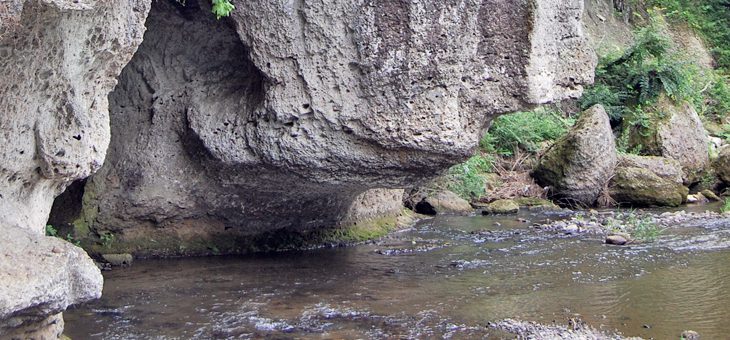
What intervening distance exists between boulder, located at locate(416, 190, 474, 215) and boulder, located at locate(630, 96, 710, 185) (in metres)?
4.17

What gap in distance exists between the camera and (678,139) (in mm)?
14773

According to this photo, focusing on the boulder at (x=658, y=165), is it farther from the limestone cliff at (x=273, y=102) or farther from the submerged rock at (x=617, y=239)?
the limestone cliff at (x=273, y=102)

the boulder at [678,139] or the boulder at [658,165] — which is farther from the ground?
the boulder at [678,139]

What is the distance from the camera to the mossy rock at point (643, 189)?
12.3 m

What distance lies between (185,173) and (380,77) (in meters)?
2.07

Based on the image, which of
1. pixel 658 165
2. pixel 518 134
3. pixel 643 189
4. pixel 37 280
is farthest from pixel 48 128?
pixel 518 134

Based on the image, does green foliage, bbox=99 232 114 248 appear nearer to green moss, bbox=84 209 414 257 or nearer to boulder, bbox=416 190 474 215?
green moss, bbox=84 209 414 257

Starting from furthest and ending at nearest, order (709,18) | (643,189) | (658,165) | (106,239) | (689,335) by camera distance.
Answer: (709,18)
(658,165)
(643,189)
(106,239)
(689,335)

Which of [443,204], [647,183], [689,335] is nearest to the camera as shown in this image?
[689,335]

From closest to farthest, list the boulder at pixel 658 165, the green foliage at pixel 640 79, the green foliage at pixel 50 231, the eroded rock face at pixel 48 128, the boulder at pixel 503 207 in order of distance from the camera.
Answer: the eroded rock face at pixel 48 128
the green foliage at pixel 50 231
the boulder at pixel 503 207
the boulder at pixel 658 165
the green foliage at pixel 640 79

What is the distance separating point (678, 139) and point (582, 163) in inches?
124

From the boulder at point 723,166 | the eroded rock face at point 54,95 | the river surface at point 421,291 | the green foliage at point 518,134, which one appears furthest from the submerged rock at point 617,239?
the boulder at point 723,166

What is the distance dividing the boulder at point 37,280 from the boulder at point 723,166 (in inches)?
474

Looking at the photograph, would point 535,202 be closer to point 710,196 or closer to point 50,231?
point 710,196
